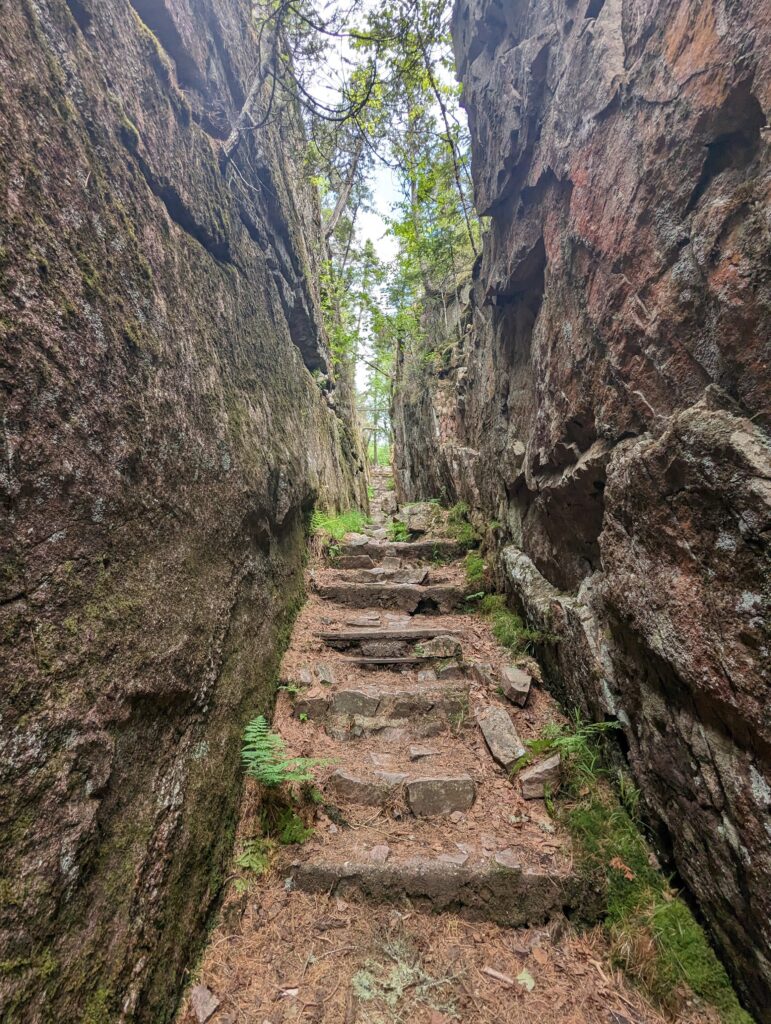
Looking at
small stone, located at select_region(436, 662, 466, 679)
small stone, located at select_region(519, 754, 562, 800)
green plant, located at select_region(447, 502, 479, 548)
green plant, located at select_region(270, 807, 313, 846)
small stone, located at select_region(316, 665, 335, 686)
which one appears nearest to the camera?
green plant, located at select_region(270, 807, 313, 846)

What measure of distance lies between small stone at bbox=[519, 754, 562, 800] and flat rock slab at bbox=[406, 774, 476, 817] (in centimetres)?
44

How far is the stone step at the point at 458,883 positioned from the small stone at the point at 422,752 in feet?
3.01

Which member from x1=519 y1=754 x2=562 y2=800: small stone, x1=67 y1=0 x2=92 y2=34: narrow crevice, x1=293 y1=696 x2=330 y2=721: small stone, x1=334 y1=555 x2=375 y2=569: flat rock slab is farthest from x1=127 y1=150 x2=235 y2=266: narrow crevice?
x1=519 y1=754 x2=562 y2=800: small stone

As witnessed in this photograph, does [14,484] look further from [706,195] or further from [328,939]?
[706,195]

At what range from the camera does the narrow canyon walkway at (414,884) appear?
95.7 inches

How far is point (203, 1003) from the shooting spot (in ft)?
7.80

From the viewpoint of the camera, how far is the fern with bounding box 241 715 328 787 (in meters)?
3.34

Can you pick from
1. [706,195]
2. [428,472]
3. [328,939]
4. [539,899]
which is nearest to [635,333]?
[706,195]

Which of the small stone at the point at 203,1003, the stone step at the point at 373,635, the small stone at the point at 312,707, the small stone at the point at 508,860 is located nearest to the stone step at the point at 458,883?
the small stone at the point at 508,860

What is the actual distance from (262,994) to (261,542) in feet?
11.6

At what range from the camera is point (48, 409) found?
1974 millimetres

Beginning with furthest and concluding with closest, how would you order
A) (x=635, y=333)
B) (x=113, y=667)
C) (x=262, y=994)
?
(x=635, y=333) < (x=262, y=994) < (x=113, y=667)

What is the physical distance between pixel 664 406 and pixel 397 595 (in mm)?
4717

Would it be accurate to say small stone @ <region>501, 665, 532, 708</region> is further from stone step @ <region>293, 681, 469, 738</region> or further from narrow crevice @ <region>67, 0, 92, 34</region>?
narrow crevice @ <region>67, 0, 92, 34</region>
